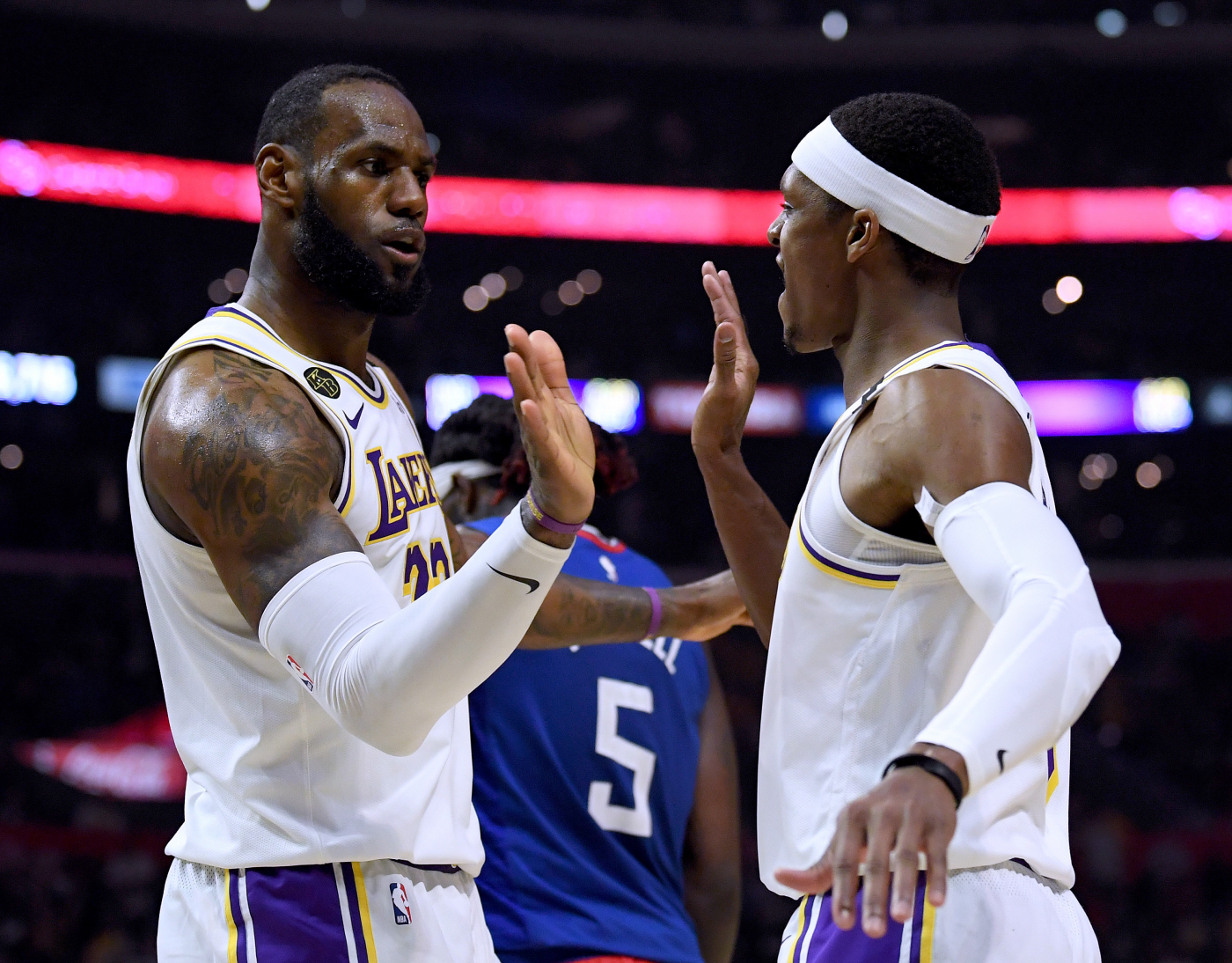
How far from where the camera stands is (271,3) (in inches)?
683

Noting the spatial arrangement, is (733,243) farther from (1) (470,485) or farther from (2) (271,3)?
(1) (470,485)

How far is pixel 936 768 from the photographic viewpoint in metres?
1.71

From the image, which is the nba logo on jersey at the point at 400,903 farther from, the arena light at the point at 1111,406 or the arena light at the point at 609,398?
the arena light at the point at 1111,406

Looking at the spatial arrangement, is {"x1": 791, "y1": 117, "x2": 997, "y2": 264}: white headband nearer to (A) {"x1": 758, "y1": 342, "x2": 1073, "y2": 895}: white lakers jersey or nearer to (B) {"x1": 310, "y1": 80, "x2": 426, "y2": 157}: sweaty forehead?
(A) {"x1": 758, "y1": 342, "x2": 1073, "y2": 895}: white lakers jersey

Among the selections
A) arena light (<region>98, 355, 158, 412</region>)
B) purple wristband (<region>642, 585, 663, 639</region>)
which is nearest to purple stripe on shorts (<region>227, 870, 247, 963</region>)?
purple wristband (<region>642, 585, 663, 639</region>)

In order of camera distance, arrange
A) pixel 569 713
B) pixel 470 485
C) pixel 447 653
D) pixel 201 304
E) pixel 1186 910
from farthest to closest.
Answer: pixel 201 304
pixel 1186 910
pixel 470 485
pixel 569 713
pixel 447 653

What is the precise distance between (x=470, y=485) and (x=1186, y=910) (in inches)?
401

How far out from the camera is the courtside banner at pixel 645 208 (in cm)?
1695

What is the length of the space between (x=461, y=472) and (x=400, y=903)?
73.0 inches

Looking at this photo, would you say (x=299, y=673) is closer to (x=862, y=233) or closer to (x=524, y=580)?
(x=524, y=580)

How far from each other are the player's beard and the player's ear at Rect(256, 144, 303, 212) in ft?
0.11

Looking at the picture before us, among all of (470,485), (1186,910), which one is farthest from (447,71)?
(470,485)

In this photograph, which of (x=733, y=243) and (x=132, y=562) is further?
(x=733, y=243)

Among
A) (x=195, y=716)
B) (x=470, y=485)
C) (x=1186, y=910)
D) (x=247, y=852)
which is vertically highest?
(x=470, y=485)
